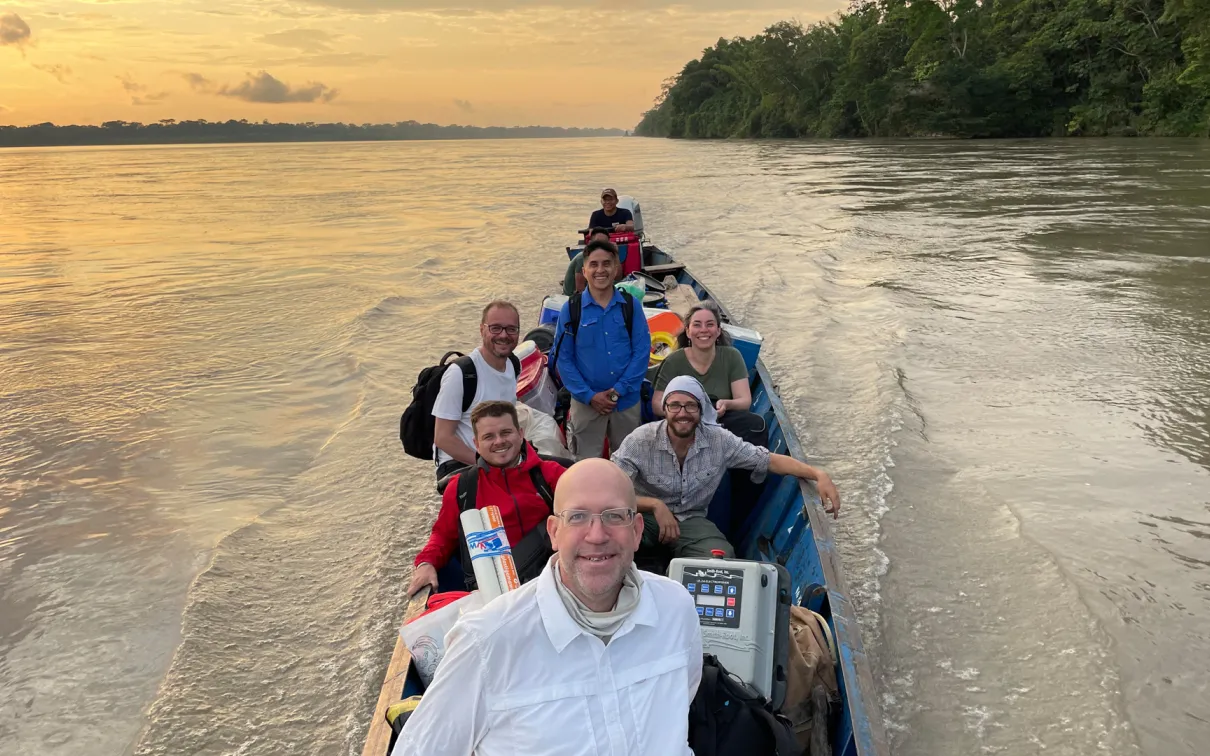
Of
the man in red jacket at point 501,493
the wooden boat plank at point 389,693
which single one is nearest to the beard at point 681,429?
the man in red jacket at point 501,493

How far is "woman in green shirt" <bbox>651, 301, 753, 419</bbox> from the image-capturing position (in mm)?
5203

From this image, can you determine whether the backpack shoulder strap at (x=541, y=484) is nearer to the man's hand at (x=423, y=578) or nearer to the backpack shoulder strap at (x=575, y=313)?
the man's hand at (x=423, y=578)

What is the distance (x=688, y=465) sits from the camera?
412 centimetres

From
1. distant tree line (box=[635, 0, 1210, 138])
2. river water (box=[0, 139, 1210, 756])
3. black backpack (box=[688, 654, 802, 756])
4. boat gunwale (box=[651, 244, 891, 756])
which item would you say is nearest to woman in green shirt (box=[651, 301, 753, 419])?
boat gunwale (box=[651, 244, 891, 756])

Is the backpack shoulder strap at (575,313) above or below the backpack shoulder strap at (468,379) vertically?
above

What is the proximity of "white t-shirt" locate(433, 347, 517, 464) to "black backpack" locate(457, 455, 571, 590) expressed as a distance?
3.14 feet

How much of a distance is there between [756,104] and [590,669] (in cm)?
8989

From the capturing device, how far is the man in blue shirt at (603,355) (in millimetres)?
5332

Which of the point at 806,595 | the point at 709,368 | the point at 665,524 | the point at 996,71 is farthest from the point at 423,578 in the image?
the point at 996,71

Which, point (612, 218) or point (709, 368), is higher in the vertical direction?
point (612, 218)

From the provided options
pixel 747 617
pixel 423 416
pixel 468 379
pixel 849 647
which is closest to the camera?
pixel 747 617

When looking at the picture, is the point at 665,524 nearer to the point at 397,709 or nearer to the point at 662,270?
the point at 397,709

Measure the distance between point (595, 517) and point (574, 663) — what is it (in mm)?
332

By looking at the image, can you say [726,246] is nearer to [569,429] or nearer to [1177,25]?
[569,429]
